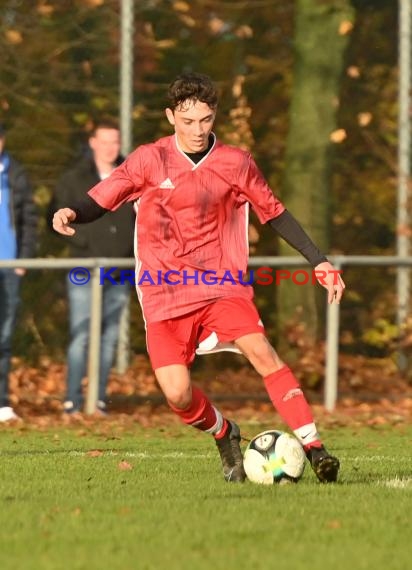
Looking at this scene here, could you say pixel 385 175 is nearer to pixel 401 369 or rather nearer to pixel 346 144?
pixel 346 144

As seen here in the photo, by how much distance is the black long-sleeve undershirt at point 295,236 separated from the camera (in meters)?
8.94

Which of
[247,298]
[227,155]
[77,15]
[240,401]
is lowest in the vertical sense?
[240,401]

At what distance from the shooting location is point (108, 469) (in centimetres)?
955

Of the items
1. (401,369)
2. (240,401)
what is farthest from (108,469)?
(401,369)

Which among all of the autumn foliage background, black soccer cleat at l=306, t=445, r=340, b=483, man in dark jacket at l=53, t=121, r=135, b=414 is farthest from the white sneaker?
black soccer cleat at l=306, t=445, r=340, b=483

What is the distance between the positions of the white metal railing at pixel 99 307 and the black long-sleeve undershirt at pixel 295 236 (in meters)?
4.67

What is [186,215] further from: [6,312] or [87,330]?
[87,330]

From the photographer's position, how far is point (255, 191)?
8.94m

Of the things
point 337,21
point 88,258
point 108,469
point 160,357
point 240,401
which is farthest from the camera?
point 337,21

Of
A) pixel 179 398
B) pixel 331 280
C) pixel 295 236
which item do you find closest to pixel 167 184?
pixel 295 236

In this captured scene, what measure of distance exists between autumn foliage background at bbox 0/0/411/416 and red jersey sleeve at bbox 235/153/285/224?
Result: 5629 millimetres

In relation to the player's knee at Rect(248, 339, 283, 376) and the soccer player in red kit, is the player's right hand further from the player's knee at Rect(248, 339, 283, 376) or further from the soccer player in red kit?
the player's knee at Rect(248, 339, 283, 376)

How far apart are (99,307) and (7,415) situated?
42.8 inches

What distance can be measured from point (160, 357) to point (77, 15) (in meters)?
9.18
